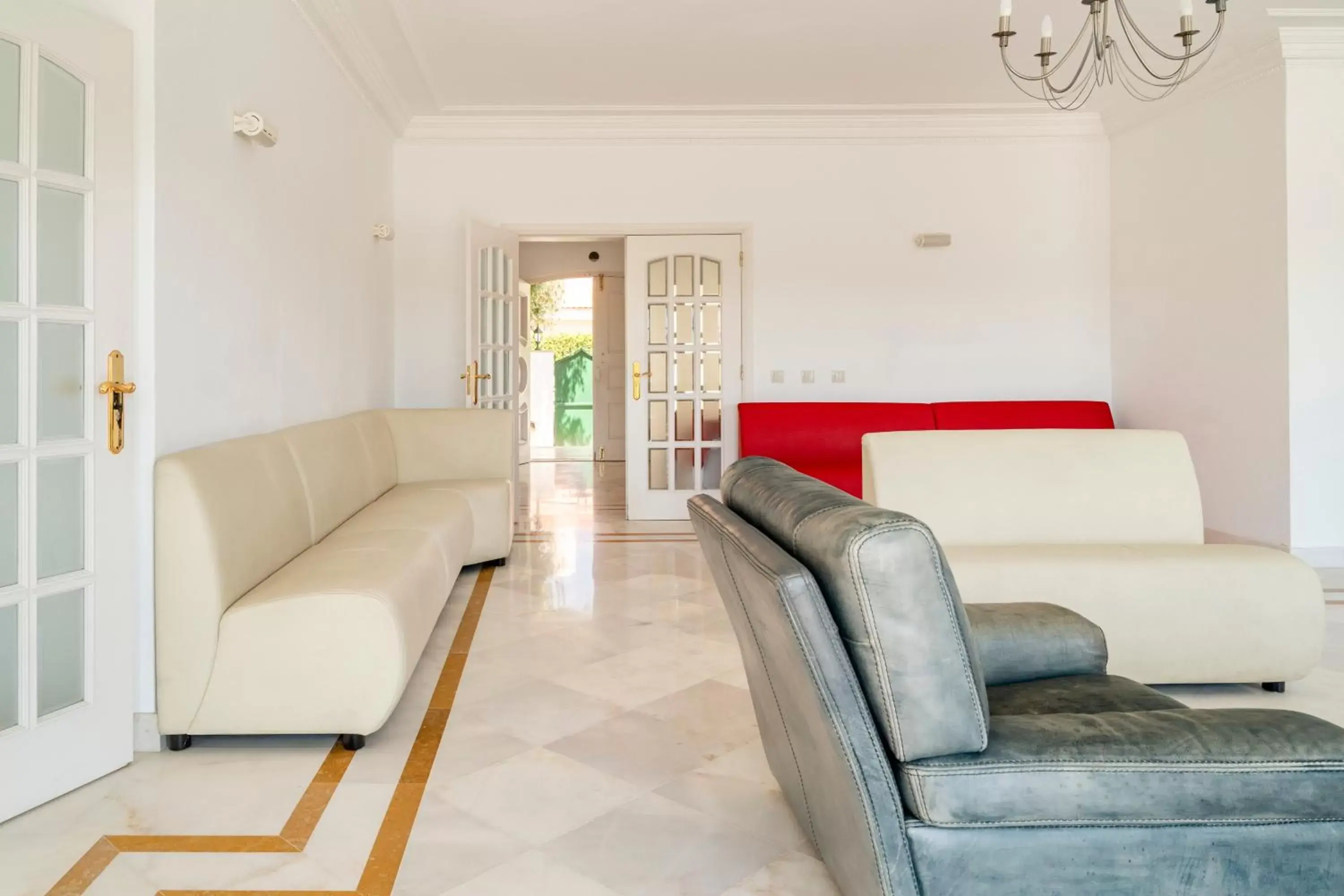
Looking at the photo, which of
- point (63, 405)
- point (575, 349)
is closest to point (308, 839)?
point (63, 405)

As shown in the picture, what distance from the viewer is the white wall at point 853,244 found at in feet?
21.4

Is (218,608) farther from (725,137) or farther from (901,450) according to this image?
(725,137)

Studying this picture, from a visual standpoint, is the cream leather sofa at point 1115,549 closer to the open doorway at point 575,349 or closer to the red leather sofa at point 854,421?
Result: the red leather sofa at point 854,421

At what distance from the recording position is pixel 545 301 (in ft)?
49.1

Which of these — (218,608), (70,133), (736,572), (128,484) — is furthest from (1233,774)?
(70,133)

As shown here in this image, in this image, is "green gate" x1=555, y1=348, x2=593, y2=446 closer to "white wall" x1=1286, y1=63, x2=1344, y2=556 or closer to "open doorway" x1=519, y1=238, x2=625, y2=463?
"open doorway" x1=519, y1=238, x2=625, y2=463

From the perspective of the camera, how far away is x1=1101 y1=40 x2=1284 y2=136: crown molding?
5043 mm

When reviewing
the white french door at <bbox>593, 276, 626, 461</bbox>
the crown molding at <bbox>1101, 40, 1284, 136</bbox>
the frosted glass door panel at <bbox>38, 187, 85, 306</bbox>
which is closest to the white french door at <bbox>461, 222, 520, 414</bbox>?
the frosted glass door panel at <bbox>38, 187, 85, 306</bbox>

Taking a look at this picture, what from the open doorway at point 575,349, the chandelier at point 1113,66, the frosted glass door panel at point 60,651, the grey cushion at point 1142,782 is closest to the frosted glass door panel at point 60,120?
the frosted glass door panel at point 60,651

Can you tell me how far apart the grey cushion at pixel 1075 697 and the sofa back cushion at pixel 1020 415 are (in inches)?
178

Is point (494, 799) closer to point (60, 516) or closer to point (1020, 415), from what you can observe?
point (60, 516)

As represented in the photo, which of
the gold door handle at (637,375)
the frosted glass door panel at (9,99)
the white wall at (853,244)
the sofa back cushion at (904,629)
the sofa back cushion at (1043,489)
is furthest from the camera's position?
the gold door handle at (637,375)

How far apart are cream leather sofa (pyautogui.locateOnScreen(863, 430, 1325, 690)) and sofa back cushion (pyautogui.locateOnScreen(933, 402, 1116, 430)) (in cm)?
305

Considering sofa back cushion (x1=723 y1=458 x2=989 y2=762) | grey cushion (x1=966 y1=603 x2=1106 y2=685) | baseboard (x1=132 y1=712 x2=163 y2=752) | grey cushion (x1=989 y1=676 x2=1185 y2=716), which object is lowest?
baseboard (x1=132 y1=712 x2=163 y2=752)
